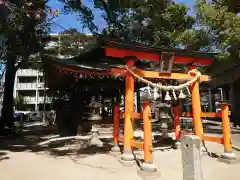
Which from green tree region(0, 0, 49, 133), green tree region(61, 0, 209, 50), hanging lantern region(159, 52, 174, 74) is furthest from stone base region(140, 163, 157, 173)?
green tree region(61, 0, 209, 50)

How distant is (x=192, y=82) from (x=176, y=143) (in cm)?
288

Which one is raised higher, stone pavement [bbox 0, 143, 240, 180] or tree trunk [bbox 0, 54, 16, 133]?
tree trunk [bbox 0, 54, 16, 133]

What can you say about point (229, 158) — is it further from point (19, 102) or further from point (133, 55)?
point (19, 102)

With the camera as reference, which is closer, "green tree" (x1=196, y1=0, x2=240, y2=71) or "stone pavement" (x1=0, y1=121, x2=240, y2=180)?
"stone pavement" (x1=0, y1=121, x2=240, y2=180)

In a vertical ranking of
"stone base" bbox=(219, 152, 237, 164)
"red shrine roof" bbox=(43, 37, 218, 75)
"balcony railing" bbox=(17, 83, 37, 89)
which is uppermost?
"balcony railing" bbox=(17, 83, 37, 89)

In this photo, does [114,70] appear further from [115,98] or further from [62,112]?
[62,112]

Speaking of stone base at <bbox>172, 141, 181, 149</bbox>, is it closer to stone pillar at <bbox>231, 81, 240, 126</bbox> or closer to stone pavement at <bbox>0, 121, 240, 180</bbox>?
stone pavement at <bbox>0, 121, 240, 180</bbox>

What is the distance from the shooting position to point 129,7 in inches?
643

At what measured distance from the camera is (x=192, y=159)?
407cm

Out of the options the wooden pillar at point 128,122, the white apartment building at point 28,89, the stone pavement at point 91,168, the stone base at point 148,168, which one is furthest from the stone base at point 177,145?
the white apartment building at point 28,89

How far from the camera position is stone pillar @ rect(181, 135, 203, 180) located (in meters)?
4.04

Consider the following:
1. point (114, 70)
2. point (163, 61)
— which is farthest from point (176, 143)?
point (114, 70)

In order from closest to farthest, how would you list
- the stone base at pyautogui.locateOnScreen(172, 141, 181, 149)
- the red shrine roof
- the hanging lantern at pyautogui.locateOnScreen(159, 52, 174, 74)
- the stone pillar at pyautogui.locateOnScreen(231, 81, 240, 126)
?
the red shrine roof < the hanging lantern at pyautogui.locateOnScreen(159, 52, 174, 74) < the stone base at pyautogui.locateOnScreen(172, 141, 181, 149) < the stone pillar at pyautogui.locateOnScreen(231, 81, 240, 126)

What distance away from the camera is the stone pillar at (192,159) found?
404 centimetres
